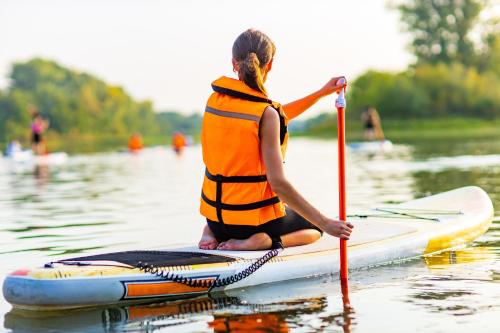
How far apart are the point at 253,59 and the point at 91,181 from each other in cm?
1367

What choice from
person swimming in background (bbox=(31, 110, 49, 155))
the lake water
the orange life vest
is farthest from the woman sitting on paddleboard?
person swimming in background (bbox=(31, 110, 49, 155))

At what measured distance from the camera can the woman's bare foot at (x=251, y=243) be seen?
6371 millimetres

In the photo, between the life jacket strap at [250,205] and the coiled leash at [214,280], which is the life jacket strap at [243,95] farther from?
the coiled leash at [214,280]

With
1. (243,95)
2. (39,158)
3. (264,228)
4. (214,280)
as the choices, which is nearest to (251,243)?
(264,228)

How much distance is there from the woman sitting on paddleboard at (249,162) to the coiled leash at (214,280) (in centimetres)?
7

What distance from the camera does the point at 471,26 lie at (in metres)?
82.3

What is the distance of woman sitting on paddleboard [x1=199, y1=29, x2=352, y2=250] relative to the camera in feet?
19.6

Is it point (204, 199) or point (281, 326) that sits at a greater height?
point (204, 199)

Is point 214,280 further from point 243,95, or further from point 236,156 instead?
point 243,95

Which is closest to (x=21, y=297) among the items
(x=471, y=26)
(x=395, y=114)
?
(x=395, y=114)

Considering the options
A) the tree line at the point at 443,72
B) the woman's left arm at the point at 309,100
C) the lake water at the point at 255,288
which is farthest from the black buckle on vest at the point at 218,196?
the tree line at the point at 443,72

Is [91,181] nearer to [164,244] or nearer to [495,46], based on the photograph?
[164,244]

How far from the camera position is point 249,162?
6.10 meters

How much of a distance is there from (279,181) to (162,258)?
957mm
